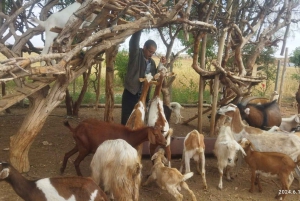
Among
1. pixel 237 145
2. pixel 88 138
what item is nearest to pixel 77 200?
pixel 88 138

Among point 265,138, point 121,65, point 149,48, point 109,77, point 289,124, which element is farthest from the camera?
point 121,65

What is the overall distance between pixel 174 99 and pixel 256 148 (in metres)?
7.52

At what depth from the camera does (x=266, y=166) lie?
189 inches

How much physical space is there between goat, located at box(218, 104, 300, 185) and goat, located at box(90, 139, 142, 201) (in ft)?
7.55

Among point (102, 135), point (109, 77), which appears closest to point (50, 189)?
point (102, 135)

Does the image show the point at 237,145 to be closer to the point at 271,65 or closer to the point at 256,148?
the point at 256,148

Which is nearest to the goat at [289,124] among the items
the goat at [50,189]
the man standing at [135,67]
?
the man standing at [135,67]

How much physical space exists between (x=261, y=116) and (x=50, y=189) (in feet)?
15.2

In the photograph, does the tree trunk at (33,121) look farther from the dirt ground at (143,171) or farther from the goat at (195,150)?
the goat at (195,150)

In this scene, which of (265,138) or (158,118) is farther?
(265,138)

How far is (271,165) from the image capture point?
187 inches

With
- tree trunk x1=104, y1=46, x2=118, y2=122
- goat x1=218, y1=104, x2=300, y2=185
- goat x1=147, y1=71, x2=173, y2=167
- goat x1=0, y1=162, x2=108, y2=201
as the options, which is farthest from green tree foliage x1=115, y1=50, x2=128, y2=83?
goat x1=0, y1=162, x2=108, y2=201

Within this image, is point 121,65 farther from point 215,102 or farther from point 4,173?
point 4,173

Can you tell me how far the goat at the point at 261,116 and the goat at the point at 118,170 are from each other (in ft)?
10.7
